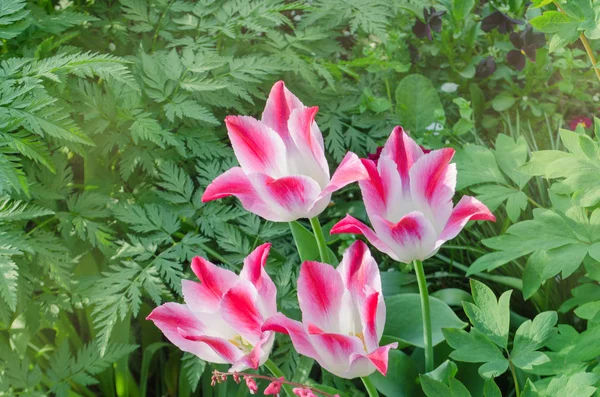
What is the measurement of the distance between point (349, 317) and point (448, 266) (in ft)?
3.55

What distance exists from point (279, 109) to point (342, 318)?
26 centimetres

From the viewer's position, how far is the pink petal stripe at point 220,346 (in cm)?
76

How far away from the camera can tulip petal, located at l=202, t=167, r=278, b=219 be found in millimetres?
796

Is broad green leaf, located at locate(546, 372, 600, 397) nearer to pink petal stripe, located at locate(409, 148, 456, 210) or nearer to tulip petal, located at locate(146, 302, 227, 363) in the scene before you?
pink petal stripe, located at locate(409, 148, 456, 210)

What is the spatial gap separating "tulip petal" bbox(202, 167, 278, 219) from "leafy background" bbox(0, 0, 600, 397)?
0.31m

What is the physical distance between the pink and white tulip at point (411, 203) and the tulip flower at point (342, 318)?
44mm

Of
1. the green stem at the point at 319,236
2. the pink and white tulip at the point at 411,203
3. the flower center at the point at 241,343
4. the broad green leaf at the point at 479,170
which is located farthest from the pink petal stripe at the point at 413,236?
the broad green leaf at the point at 479,170

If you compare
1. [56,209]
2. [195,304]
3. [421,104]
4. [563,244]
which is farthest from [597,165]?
[56,209]

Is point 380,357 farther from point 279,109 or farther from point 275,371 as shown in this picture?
point 279,109

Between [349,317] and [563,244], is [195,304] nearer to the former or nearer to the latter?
[349,317]

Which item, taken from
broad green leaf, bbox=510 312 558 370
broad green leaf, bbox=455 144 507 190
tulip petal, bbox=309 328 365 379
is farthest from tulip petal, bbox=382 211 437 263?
broad green leaf, bbox=455 144 507 190

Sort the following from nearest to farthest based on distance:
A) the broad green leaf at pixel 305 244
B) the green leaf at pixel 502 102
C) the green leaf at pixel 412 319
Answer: the broad green leaf at pixel 305 244 → the green leaf at pixel 412 319 → the green leaf at pixel 502 102

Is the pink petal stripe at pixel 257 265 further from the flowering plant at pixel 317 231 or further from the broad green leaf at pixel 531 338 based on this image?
the broad green leaf at pixel 531 338

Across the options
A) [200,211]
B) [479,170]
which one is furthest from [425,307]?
[200,211]
